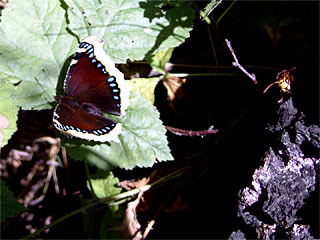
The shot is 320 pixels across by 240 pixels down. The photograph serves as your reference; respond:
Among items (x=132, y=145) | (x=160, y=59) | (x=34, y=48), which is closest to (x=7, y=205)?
(x=132, y=145)

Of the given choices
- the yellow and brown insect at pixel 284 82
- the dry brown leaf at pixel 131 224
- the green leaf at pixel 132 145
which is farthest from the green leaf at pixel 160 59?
Answer: the dry brown leaf at pixel 131 224

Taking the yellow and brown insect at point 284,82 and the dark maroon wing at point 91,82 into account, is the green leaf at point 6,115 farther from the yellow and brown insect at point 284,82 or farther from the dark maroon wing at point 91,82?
the yellow and brown insect at point 284,82

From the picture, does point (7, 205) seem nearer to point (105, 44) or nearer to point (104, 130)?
point (104, 130)

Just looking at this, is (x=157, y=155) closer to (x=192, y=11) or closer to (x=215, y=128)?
(x=215, y=128)

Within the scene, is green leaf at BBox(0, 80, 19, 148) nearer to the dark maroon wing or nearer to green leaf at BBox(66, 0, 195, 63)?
the dark maroon wing

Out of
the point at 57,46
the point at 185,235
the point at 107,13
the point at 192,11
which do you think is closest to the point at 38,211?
the point at 185,235

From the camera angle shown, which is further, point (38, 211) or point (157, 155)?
point (38, 211)

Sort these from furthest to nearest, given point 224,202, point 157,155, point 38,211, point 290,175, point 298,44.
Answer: point 38,211 < point 298,44 < point 224,202 < point 157,155 < point 290,175

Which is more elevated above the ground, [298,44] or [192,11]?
[192,11]
